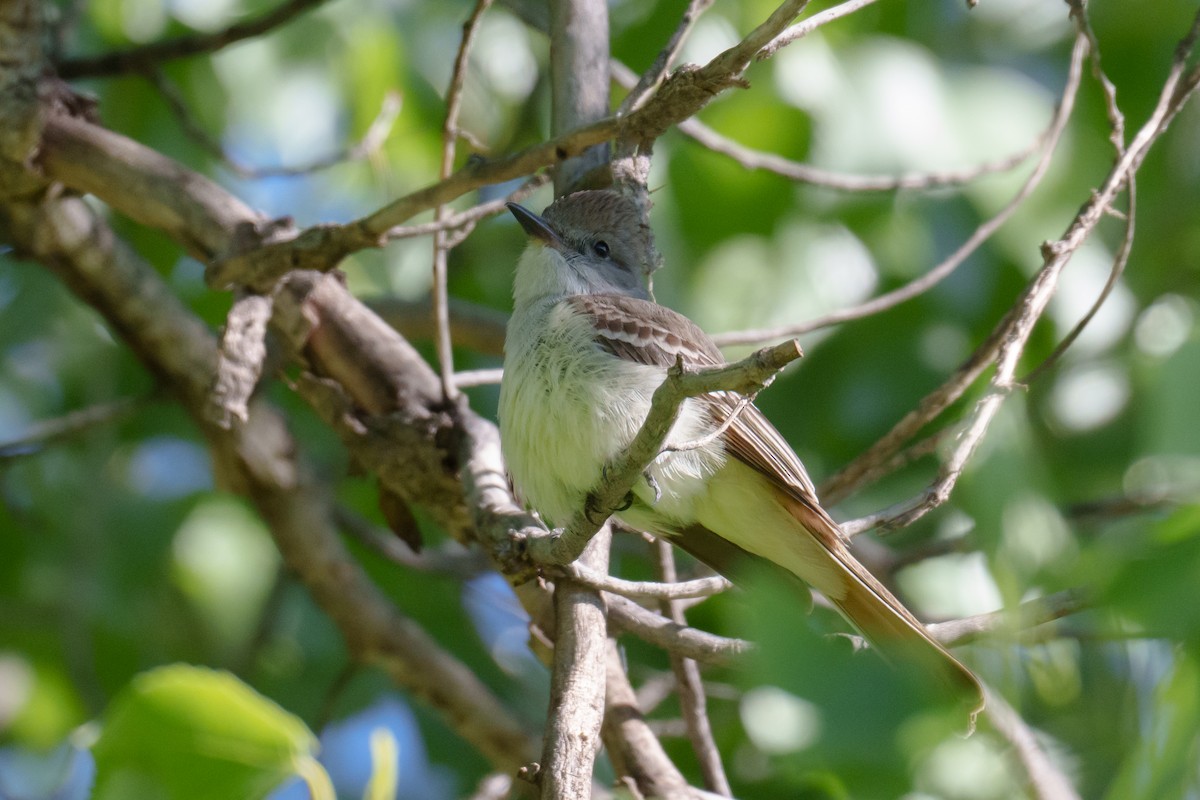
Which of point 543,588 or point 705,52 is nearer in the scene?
point 543,588

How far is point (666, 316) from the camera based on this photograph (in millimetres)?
3840

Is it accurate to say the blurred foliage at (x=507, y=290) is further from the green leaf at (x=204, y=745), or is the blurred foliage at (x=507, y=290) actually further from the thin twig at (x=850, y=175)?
the green leaf at (x=204, y=745)

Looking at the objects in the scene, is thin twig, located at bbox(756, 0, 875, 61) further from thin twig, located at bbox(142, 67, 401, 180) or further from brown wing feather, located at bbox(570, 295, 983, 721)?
thin twig, located at bbox(142, 67, 401, 180)

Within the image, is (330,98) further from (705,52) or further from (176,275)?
(705,52)

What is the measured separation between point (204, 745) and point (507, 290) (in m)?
4.45

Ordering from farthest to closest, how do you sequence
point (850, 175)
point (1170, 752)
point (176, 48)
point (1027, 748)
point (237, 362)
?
point (176, 48), point (850, 175), point (237, 362), point (1027, 748), point (1170, 752)

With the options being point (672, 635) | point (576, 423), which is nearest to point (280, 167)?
point (576, 423)

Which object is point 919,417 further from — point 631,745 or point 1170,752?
point 1170,752

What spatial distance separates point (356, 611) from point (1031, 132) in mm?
3201

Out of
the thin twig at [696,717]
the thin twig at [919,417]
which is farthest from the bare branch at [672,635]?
the thin twig at [919,417]

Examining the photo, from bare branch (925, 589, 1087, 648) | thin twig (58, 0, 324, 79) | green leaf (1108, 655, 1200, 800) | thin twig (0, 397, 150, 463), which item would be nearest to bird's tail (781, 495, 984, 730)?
bare branch (925, 589, 1087, 648)

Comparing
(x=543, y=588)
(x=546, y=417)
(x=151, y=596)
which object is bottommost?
A: (x=543, y=588)

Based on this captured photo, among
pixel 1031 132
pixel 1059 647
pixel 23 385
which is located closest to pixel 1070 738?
pixel 1059 647

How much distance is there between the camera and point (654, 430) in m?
2.58
